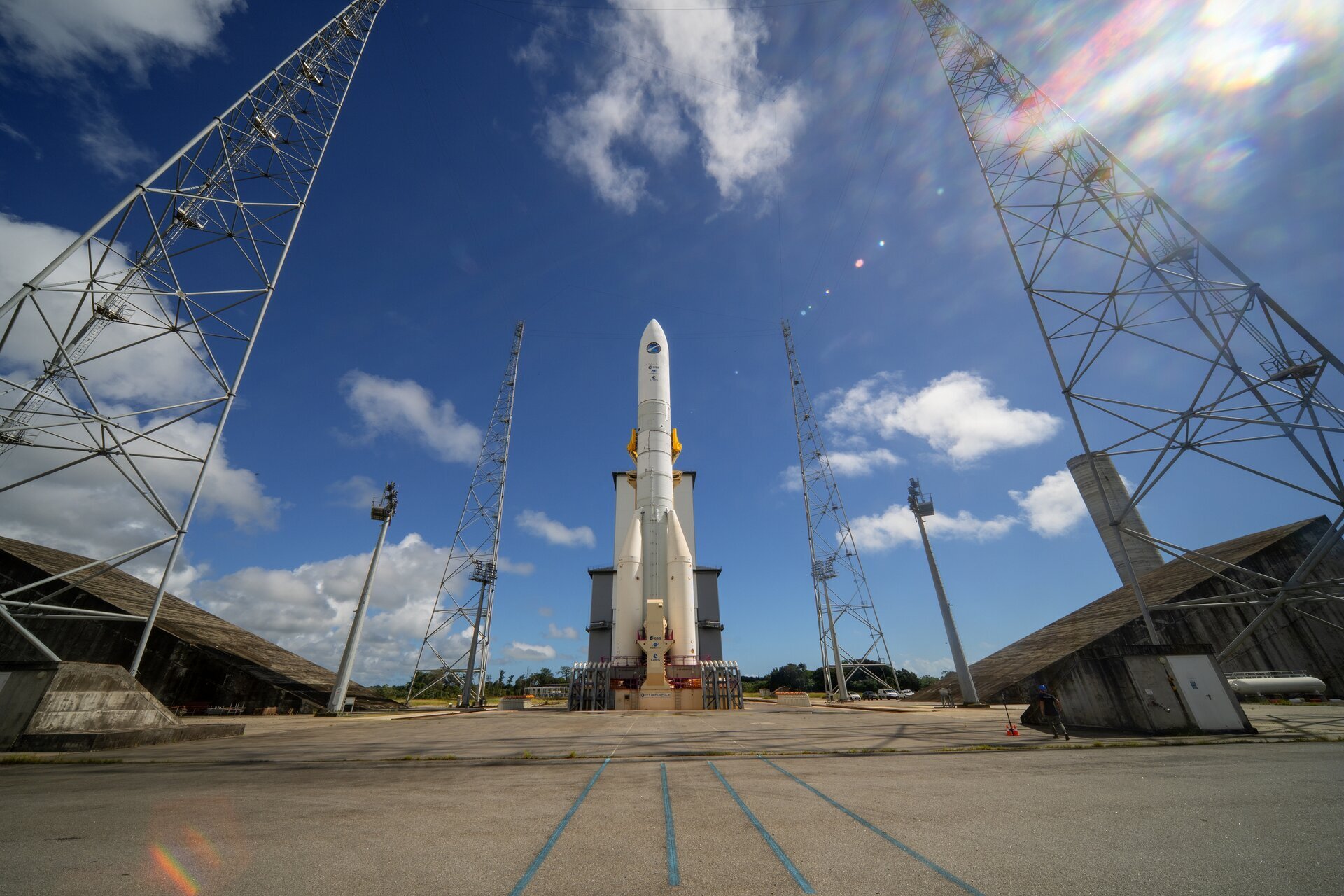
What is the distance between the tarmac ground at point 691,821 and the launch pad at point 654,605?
61.3 ft

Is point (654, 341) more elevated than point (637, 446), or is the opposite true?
point (654, 341)

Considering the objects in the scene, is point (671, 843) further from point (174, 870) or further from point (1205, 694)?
point (1205, 694)

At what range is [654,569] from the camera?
31062mm

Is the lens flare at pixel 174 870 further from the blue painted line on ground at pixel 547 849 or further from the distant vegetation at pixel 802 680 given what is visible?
the distant vegetation at pixel 802 680

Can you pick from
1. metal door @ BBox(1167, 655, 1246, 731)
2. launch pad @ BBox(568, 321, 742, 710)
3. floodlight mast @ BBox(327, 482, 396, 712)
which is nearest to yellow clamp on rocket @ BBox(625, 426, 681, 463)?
launch pad @ BBox(568, 321, 742, 710)

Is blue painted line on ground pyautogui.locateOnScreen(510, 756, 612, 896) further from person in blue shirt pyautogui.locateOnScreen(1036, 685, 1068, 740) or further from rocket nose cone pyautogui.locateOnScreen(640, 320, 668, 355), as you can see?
rocket nose cone pyautogui.locateOnScreen(640, 320, 668, 355)

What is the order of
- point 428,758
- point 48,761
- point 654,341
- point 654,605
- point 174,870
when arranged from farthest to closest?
point 654,341 → point 654,605 → point 428,758 → point 48,761 → point 174,870

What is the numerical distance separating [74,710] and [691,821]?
1404cm

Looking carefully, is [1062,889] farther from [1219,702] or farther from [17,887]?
[1219,702]

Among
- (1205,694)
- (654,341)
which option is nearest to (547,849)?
(1205,694)

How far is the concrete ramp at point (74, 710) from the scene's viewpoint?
33.4 feet

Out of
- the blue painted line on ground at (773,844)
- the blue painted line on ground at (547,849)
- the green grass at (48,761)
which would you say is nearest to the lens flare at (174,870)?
the blue painted line on ground at (547,849)

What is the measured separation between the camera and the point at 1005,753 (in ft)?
31.3

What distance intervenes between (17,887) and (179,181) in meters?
16.2
